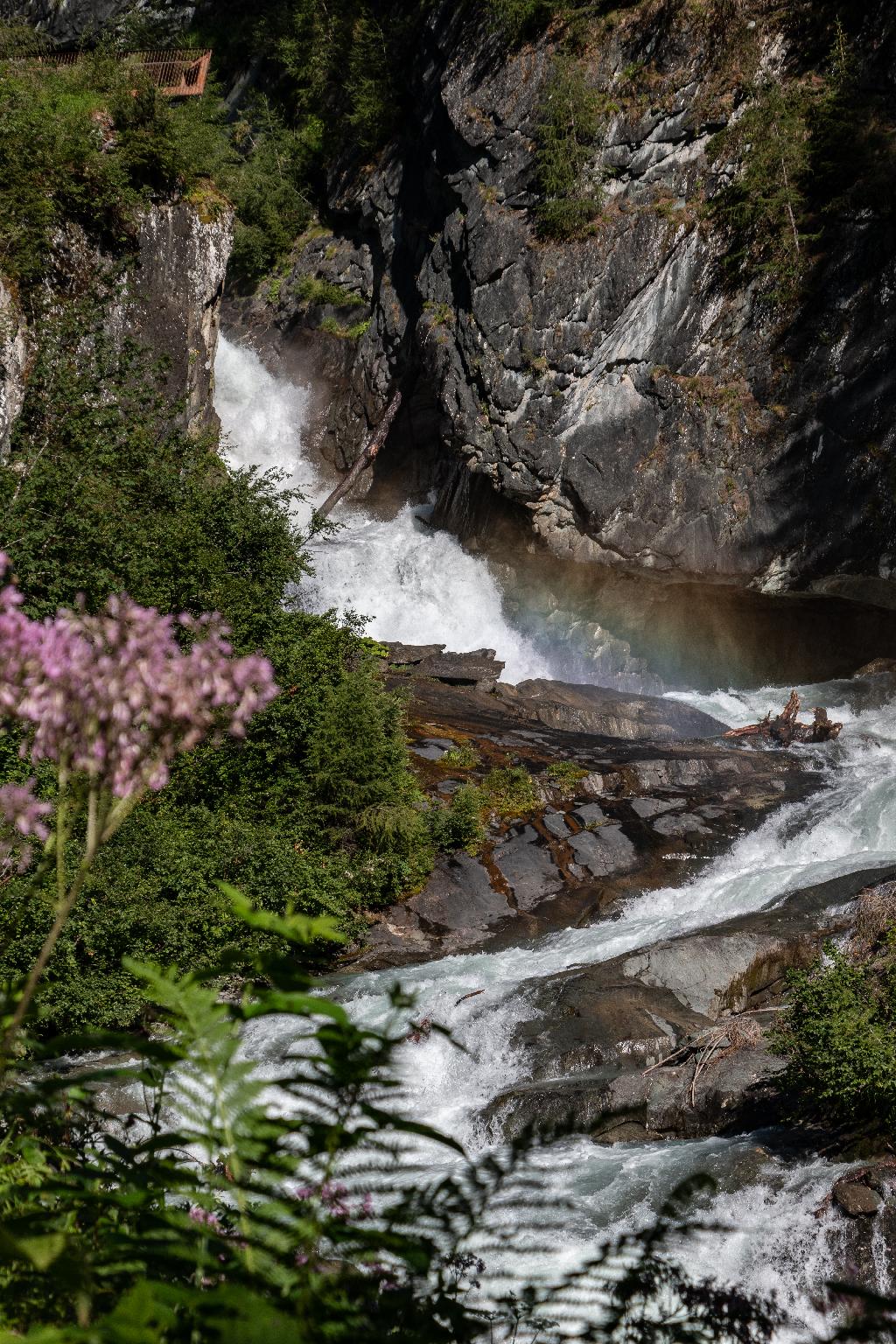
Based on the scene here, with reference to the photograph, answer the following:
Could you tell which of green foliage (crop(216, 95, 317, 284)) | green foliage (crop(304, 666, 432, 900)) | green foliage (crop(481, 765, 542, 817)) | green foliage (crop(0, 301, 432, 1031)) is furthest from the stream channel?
green foliage (crop(216, 95, 317, 284))

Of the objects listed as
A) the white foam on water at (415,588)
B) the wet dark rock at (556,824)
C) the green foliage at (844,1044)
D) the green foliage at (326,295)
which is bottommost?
the green foliage at (844,1044)

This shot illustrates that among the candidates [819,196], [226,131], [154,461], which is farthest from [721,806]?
[226,131]

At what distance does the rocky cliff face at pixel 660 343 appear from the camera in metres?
19.3

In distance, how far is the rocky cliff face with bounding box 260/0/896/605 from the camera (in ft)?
63.3

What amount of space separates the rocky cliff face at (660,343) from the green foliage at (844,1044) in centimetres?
1465

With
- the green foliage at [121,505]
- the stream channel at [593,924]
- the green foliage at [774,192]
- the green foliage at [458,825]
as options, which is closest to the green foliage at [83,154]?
the green foliage at [121,505]

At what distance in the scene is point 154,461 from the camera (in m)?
13.2

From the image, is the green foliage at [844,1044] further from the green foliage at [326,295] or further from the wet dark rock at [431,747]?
the green foliage at [326,295]

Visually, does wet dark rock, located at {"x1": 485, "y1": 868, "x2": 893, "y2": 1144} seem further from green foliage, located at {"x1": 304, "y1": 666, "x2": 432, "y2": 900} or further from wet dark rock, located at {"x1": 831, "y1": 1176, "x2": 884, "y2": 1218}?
green foliage, located at {"x1": 304, "y1": 666, "x2": 432, "y2": 900}

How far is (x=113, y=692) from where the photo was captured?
1995 mm

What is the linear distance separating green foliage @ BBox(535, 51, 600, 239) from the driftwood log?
1211cm

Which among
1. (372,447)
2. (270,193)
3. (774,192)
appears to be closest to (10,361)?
(372,447)

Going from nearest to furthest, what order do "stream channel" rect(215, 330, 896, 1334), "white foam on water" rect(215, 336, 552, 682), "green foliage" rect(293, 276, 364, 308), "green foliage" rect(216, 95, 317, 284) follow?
"stream channel" rect(215, 330, 896, 1334) < "white foam on water" rect(215, 336, 552, 682) < "green foliage" rect(293, 276, 364, 308) < "green foliage" rect(216, 95, 317, 284)

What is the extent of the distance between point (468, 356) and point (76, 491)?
13.3 meters
